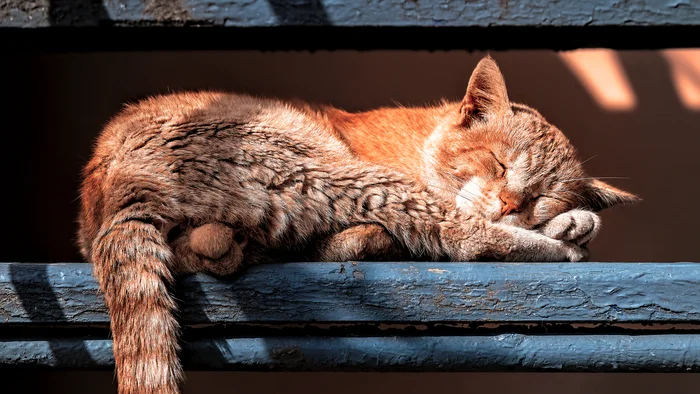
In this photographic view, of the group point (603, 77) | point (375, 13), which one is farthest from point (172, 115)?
point (603, 77)

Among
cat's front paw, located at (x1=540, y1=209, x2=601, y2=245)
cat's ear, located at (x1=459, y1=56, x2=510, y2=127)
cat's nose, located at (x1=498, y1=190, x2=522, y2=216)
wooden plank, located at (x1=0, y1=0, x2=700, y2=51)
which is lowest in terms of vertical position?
cat's front paw, located at (x1=540, y1=209, x2=601, y2=245)

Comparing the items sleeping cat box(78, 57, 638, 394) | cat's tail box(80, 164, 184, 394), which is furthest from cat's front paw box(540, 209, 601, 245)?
cat's tail box(80, 164, 184, 394)

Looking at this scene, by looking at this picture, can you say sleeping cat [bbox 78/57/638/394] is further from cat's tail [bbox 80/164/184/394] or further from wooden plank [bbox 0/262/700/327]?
wooden plank [bbox 0/262/700/327]

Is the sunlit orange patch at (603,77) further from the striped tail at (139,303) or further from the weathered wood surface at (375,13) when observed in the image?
the striped tail at (139,303)

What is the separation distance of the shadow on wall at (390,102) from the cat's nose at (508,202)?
195cm

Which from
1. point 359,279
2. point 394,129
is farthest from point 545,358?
point 394,129

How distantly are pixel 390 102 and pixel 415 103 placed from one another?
0.18 metres

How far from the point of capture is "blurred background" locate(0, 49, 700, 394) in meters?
4.54

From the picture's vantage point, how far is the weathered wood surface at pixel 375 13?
7.38 ft

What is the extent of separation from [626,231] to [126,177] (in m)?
3.50

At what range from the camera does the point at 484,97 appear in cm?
298

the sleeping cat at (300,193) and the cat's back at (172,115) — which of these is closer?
the sleeping cat at (300,193)

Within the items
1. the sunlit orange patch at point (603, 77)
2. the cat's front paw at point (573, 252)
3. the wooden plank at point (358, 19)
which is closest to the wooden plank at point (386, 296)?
the cat's front paw at point (573, 252)

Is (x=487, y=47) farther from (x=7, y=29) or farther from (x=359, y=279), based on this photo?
(x=7, y=29)
